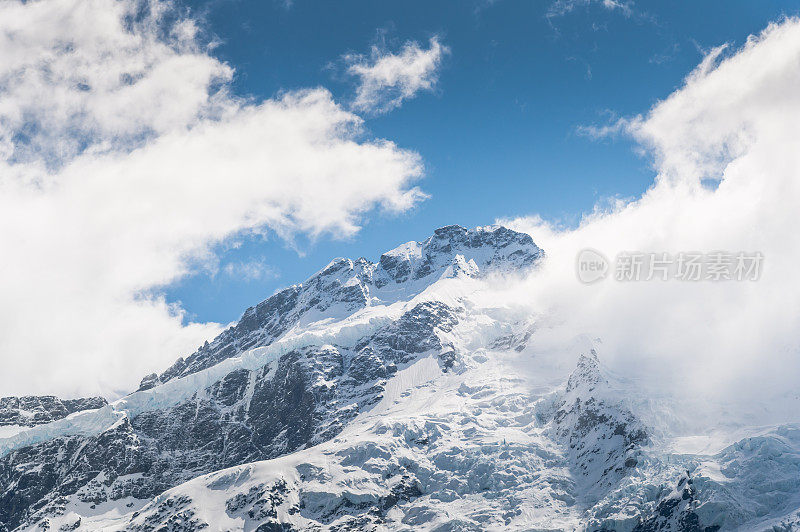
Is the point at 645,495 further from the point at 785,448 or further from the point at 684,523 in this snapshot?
the point at 785,448

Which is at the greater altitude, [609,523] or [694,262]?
[694,262]

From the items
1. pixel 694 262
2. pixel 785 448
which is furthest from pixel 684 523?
pixel 694 262

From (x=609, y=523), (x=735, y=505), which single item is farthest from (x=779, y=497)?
(x=609, y=523)

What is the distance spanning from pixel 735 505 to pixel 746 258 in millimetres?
62947

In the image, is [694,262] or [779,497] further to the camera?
[694,262]

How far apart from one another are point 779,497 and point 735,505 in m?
11.2

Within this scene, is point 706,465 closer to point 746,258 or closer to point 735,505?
point 735,505

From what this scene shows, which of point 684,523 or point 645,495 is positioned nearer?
point 684,523

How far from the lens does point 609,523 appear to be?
19650cm

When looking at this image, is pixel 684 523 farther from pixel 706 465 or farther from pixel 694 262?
pixel 694 262

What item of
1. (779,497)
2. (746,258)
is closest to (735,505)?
(779,497)

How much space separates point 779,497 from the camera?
181375 millimetres

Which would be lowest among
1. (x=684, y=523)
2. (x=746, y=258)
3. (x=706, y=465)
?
(x=684, y=523)

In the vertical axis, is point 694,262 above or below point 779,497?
above
